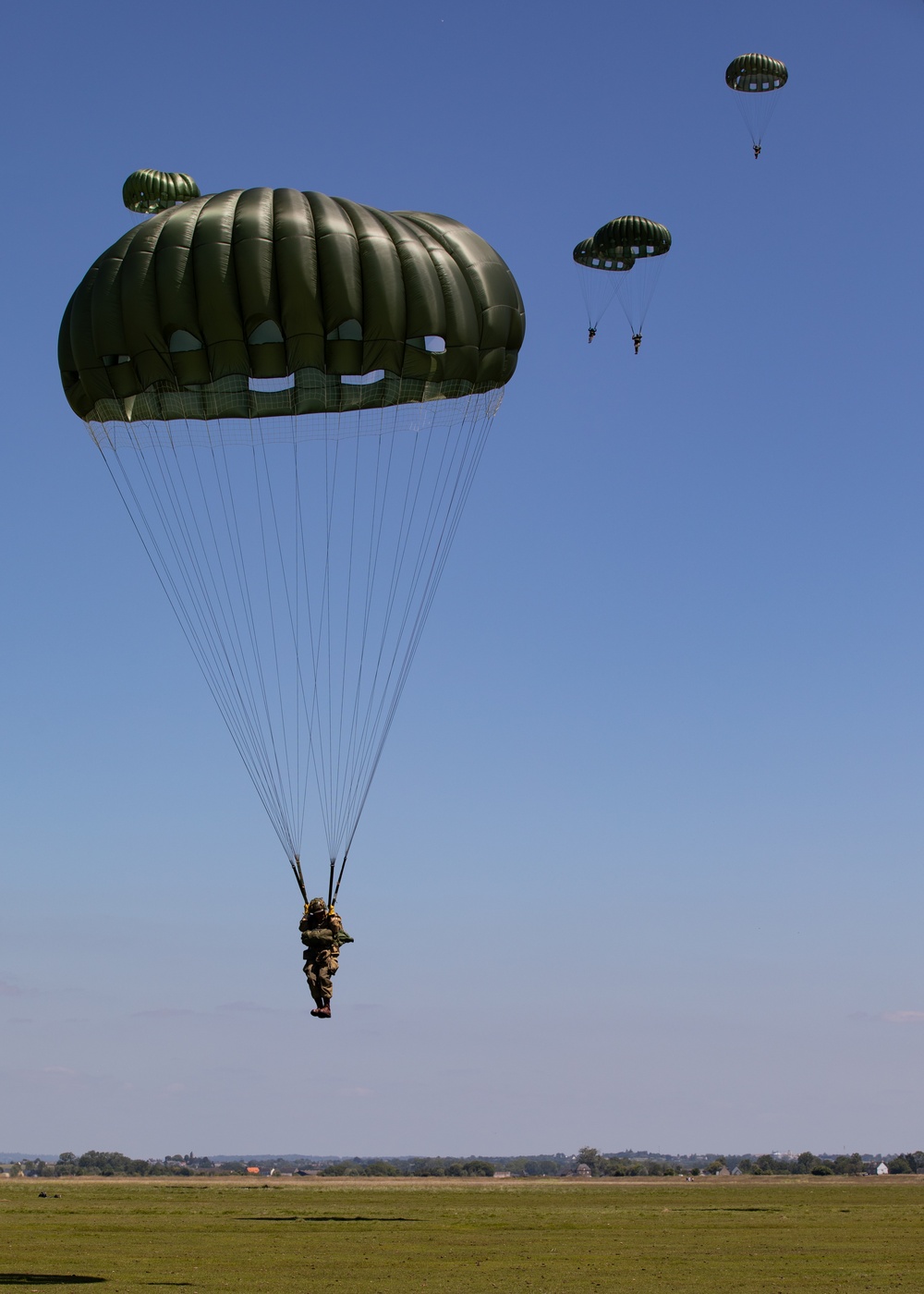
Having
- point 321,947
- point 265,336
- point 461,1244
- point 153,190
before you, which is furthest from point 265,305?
point 153,190

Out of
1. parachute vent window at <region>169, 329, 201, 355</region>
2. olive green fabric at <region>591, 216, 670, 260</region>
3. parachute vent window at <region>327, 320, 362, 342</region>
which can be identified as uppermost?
olive green fabric at <region>591, 216, 670, 260</region>

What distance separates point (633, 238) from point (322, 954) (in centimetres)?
3247

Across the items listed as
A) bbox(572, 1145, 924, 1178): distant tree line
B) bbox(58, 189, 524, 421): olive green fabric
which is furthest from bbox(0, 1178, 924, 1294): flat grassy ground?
bbox(572, 1145, 924, 1178): distant tree line

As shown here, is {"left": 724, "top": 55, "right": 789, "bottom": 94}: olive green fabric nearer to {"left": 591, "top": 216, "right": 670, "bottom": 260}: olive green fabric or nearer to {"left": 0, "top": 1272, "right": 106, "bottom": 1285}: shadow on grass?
{"left": 591, "top": 216, "right": 670, "bottom": 260}: olive green fabric

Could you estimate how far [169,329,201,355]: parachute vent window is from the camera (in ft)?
84.6

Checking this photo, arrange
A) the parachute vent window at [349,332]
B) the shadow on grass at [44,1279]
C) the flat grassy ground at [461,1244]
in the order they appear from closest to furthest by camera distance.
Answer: the parachute vent window at [349,332], the shadow on grass at [44,1279], the flat grassy ground at [461,1244]

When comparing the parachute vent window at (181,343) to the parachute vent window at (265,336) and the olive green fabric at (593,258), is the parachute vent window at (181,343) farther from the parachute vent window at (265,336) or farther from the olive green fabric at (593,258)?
the olive green fabric at (593,258)

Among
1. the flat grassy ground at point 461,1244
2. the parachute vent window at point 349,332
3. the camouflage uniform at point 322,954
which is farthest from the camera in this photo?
the flat grassy ground at point 461,1244

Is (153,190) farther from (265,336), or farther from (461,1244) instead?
(461,1244)

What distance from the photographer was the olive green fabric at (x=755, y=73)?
53.8 meters

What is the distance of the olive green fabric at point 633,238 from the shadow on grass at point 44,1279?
36001 millimetres

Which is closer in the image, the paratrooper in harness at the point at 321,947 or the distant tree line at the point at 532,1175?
the paratrooper in harness at the point at 321,947

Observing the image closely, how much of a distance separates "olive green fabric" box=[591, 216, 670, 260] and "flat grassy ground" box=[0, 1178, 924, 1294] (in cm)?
3188

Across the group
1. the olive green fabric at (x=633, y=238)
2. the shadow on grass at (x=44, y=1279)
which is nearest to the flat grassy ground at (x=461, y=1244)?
the shadow on grass at (x=44, y=1279)
